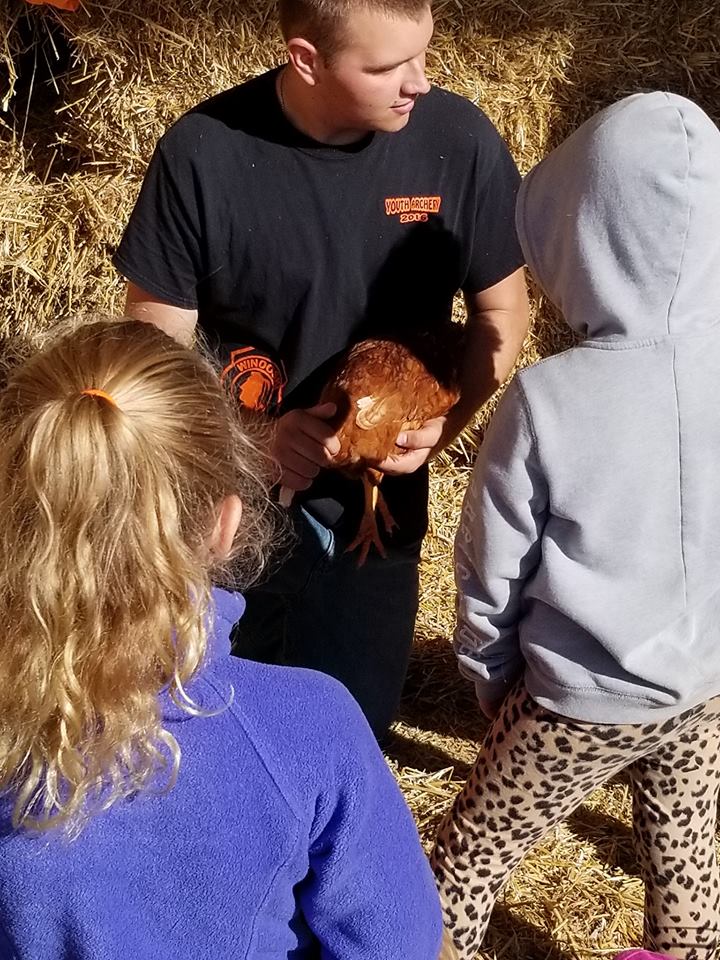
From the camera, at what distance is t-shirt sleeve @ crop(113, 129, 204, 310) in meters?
1.94

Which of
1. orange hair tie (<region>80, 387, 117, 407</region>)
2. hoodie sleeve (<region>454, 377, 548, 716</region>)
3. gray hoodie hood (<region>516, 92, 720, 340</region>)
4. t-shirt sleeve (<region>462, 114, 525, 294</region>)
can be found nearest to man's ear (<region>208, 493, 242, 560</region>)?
orange hair tie (<region>80, 387, 117, 407</region>)

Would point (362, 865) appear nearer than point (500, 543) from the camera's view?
Yes

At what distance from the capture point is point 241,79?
10.2 feet

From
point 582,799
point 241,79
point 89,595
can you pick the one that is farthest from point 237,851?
point 241,79

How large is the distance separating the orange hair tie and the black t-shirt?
92 cm

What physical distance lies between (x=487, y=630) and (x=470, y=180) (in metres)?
0.88

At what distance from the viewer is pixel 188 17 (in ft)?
10.1

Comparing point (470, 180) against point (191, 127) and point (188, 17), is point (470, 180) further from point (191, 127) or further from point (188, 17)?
point (188, 17)

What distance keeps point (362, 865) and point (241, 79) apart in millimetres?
2540

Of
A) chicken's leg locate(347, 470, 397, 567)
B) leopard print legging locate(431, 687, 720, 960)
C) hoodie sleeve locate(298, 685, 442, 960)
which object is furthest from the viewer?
chicken's leg locate(347, 470, 397, 567)

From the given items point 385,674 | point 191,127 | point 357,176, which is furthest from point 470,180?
point 385,674

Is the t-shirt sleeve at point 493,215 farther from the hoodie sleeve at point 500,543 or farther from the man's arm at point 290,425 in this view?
the hoodie sleeve at point 500,543

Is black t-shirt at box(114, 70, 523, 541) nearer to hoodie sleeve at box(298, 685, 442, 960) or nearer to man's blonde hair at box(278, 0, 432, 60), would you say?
man's blonde hair at box(278, 0, 432, 60)

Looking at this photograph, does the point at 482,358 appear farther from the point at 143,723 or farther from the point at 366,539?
the point at 143,723
